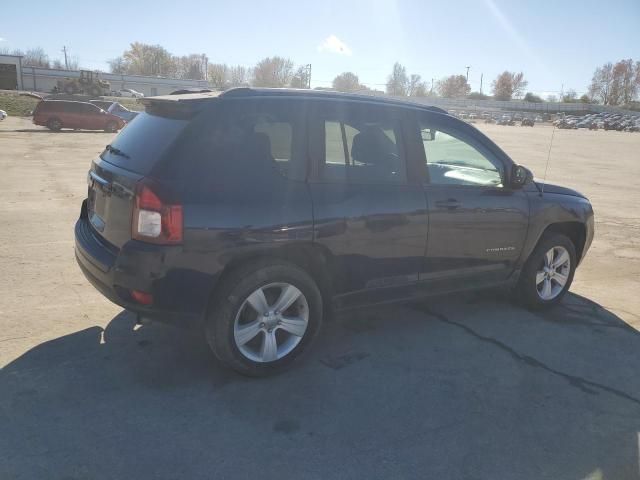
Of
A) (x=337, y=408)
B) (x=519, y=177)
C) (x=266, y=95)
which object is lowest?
(x=337, y=408)

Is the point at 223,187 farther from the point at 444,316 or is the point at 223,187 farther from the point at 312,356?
the point at 444,316

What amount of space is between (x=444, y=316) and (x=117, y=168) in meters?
3.04

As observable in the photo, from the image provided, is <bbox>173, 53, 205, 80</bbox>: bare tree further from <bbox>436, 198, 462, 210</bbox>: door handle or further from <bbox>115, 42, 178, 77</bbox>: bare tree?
<bbox>436, 198, 462, 210</bbox>: door handle

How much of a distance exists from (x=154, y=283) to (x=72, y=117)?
92.2 ft

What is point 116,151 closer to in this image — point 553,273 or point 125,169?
point 125,169

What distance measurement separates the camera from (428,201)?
3975 millimetres

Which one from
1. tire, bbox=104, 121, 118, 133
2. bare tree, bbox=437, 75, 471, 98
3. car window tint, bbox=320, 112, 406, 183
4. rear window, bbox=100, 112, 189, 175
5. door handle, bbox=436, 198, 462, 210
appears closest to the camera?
rear window, bbox=100, 112, 189, 175

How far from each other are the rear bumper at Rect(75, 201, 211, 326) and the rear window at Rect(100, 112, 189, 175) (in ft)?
1.69

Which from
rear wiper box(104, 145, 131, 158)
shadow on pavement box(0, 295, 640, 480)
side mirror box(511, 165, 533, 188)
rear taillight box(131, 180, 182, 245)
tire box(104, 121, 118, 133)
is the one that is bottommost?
tire box(104, 121, 118, 133)

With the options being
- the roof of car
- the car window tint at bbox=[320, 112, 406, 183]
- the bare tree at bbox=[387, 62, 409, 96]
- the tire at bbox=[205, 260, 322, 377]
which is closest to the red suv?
the roof of car

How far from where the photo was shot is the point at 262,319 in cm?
345

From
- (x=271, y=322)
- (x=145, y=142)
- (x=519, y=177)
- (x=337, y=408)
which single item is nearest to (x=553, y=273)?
(x=519, y=177)

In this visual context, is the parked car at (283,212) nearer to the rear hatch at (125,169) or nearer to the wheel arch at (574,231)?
the rear hatch at (125,169)

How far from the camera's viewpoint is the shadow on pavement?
2.70 meters
